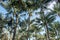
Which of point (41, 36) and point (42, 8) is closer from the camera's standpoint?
point (42, 8)

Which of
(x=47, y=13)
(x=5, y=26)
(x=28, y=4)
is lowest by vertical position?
(x=5, y=26)

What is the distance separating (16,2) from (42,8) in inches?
180

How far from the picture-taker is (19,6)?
857 inches

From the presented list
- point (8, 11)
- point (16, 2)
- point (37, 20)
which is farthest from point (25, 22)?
point (16, 2)

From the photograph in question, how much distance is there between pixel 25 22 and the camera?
26.0 meters

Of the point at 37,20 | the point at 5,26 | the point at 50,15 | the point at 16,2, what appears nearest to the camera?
the point at 16,2

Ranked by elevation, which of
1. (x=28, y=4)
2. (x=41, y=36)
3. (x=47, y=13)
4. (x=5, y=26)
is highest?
(x=28, y=4)

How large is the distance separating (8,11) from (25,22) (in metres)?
4.13

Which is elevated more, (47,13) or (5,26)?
(47,13)

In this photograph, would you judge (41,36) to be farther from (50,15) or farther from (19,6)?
(19,6)

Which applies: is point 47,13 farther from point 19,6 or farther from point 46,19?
point 19,6

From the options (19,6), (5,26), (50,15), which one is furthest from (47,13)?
(5,26)

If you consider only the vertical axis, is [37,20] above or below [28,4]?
below

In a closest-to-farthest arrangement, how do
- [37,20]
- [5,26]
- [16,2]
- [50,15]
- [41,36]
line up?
[16,2]
[50,15]
[37,20]
[5,26]
[41,36]
